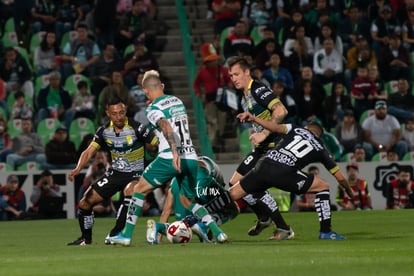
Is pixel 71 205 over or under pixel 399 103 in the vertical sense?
under

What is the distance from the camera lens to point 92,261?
507 inches

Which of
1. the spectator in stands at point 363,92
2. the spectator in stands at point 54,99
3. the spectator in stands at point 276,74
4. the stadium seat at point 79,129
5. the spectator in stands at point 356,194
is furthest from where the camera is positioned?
the spectator in stands at point 54,99

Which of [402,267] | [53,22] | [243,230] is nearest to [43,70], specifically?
[53,22]

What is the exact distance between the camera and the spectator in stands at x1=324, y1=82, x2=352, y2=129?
26.8 metres

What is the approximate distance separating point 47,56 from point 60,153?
13.5 feet

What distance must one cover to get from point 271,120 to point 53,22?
1533cm

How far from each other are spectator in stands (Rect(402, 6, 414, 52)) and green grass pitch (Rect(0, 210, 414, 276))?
431 inches

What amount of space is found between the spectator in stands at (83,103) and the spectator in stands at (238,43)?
10.6 feet

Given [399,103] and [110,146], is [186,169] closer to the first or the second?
[110,146]

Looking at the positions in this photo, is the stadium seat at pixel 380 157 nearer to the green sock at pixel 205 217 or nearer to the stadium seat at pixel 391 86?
the stadium seat at pixel 391 86

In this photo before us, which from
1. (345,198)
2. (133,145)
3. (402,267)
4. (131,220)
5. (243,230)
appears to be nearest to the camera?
(402,267)

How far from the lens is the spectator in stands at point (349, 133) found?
26281 mm

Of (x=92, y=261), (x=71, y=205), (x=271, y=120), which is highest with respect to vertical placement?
(x=271, y=120)

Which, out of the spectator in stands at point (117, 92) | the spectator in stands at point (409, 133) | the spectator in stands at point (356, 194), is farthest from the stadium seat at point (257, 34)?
the spectator in stands at point (356, 194)
